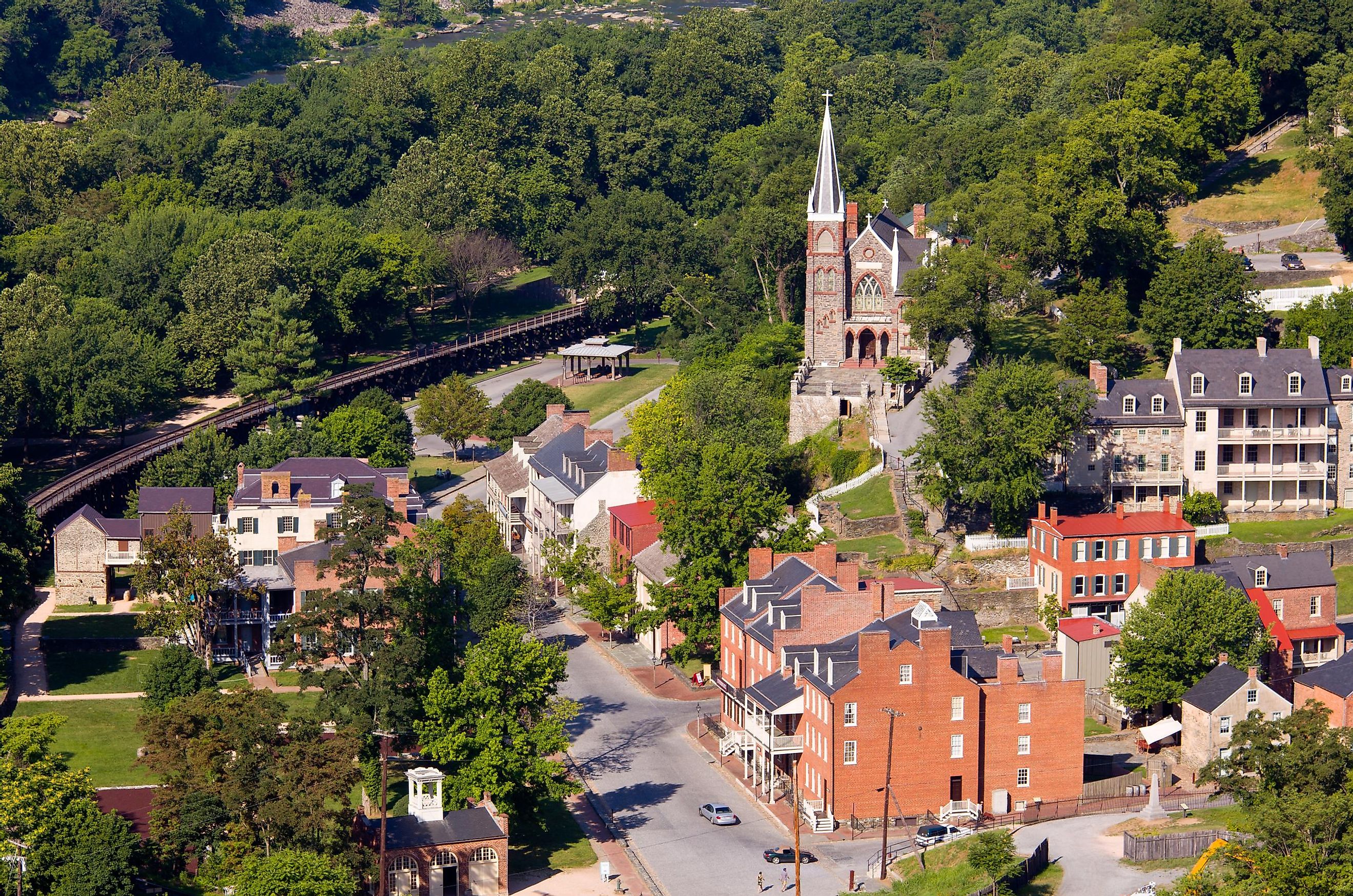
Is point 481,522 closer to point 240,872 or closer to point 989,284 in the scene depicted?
point 989,284

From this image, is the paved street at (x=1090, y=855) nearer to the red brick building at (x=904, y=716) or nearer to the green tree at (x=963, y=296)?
the red brick building at (x=904, y=716)

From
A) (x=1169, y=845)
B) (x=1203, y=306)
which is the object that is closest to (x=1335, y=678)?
(x=1169, y=845)

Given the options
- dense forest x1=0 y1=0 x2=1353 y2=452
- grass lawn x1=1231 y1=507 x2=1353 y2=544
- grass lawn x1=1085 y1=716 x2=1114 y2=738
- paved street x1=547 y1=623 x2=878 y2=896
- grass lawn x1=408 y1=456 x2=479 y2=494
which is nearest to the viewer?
paved street x1=547 y1=623 x2=878 y2=896

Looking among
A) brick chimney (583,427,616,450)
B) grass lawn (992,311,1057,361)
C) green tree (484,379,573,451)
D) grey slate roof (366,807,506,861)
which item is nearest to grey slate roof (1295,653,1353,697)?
grass lawn (992,311,1057,361)

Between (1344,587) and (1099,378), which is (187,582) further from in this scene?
(1344,587)

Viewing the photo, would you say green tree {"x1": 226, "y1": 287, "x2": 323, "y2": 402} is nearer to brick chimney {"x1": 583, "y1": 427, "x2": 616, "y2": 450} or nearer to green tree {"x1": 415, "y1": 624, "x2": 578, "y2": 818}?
brick chimney {"x1": 583, "y1": 427, "x2": 616, "y2": 450}

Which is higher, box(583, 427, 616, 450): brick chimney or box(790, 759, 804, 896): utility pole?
box(583, 427, 616, 450): brick chimney

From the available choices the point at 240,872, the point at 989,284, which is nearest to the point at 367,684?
the point at 240,872
